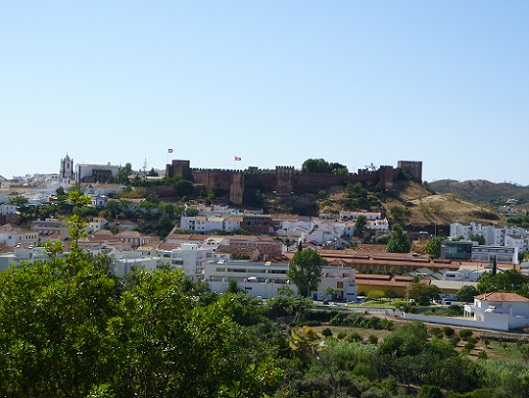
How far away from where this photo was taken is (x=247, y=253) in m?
32.5

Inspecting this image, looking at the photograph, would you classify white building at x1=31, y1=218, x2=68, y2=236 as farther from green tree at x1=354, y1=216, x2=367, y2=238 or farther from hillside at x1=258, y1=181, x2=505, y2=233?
green tree at x1=354, y1=216, x2=367, y2=238

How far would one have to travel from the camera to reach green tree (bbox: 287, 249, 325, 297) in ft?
91.7

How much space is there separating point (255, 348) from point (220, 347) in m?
9.64

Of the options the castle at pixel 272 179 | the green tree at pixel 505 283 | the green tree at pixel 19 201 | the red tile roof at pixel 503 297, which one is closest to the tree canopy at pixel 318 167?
the castle at pixel 272 179

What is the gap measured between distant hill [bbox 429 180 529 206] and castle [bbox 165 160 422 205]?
151 feet

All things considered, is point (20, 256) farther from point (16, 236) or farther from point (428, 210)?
point (428, 210)

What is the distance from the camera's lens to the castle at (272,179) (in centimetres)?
4866

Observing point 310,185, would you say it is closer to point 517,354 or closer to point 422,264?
point 422,264

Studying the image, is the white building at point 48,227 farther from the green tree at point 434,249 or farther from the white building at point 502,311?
the white building at point 502,311

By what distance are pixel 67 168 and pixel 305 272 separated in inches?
1402

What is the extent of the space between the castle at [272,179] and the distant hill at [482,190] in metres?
46.0

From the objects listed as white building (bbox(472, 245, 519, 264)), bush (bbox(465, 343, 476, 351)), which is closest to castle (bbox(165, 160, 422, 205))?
white building (bbox(472, 245, 519, 264))

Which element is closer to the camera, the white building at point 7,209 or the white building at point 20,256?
the white building at point 20,256

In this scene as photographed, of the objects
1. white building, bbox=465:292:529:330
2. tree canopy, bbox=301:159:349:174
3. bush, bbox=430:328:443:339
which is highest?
tree canopy, bbox=301:159:349:174
